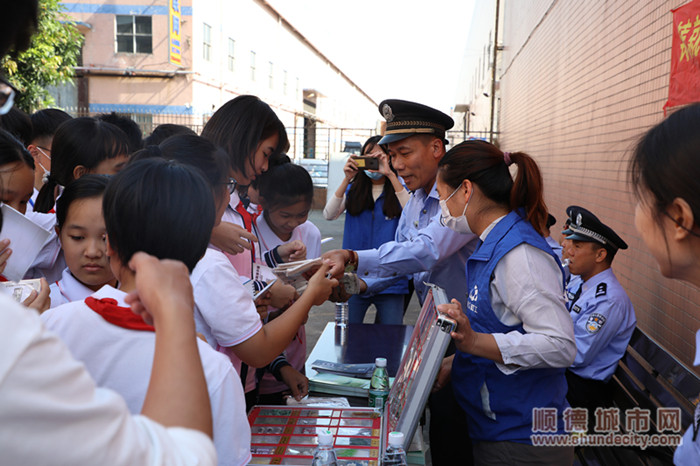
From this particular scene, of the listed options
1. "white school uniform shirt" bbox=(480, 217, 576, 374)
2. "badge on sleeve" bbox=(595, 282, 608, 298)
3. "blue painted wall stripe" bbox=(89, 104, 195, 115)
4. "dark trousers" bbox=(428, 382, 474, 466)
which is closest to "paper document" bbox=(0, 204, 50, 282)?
"white school uniform shirt" bbox=(480, 217, 576, 374)

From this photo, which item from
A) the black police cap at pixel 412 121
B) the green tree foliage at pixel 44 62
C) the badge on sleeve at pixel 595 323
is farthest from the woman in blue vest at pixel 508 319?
the green tree foliage at pixel 44 62

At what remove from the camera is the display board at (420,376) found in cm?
170

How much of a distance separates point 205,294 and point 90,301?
0.46m

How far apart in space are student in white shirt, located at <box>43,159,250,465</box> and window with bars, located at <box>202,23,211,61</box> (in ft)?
73.4

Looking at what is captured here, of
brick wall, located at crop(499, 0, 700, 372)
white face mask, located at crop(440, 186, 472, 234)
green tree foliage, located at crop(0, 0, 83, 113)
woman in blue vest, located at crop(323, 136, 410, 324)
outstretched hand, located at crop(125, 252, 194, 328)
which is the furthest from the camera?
green tree foliage, located at crop(0, 0, 83, 113)

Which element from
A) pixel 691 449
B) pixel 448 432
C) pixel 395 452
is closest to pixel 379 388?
pixel 395 452

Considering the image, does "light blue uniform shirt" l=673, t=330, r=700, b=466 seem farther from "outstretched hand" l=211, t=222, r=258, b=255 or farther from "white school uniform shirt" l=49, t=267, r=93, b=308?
"white school uniform shirt" l=49, t=267, r=93, b=308

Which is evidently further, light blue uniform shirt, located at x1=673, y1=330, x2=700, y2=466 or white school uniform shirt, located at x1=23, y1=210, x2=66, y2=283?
white school uniform shirt, located at x1=23, y1=210, x2=66, y2=283

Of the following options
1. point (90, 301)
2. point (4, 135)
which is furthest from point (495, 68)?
point (90, 301)

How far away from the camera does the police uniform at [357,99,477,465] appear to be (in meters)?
2.59

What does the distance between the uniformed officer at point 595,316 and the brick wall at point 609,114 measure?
23 cm

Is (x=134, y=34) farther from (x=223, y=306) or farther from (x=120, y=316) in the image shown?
(x=120, y=316)

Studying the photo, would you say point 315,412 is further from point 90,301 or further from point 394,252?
point 394,252

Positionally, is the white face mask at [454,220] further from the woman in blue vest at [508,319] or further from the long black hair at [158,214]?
the long black hair at [158,214]
